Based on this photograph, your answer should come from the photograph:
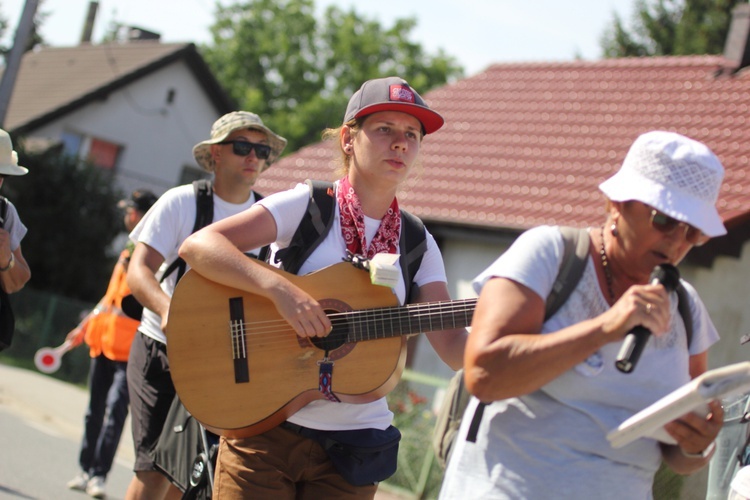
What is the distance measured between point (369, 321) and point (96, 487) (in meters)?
4.41

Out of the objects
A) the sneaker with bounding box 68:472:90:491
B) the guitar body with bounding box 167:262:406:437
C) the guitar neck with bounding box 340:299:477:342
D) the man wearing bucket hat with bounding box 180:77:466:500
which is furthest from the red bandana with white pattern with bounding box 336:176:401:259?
the sneaker with bounding box 68:472:90:491

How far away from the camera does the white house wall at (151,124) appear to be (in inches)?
1178

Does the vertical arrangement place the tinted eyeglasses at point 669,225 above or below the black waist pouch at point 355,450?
above

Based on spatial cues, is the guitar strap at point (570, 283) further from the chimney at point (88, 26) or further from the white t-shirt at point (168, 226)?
the chimney at point (88, 26)

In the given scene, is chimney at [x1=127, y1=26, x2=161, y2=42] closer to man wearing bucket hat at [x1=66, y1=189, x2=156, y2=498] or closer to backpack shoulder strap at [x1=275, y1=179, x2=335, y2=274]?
man wearing bucket hat at [x1=66, y1=189, x2=156, y2=498]

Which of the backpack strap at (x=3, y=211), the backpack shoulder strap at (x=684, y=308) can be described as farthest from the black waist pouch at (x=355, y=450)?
the backpack strap at (x=3, y=211)

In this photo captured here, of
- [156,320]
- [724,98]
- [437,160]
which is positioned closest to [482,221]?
[437,160]

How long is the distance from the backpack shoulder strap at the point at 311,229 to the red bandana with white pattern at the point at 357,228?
5cm

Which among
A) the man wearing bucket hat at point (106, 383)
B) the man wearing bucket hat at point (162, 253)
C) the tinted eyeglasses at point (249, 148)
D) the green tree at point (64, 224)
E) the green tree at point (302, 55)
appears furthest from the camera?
the green tree at point (302, 55)

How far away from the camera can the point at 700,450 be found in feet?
8.39

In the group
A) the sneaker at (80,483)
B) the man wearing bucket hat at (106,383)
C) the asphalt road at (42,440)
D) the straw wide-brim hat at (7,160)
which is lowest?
the asphalt road at (42,440)

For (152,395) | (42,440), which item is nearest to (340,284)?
(152,395)

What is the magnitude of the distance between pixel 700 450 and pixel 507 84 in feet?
48.2

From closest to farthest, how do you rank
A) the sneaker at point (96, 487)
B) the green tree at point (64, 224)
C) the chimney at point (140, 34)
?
1. the sneaker at point (96, 487)
2. the green tree at point (64, 224)
3. the chimney at point (140, 34)
